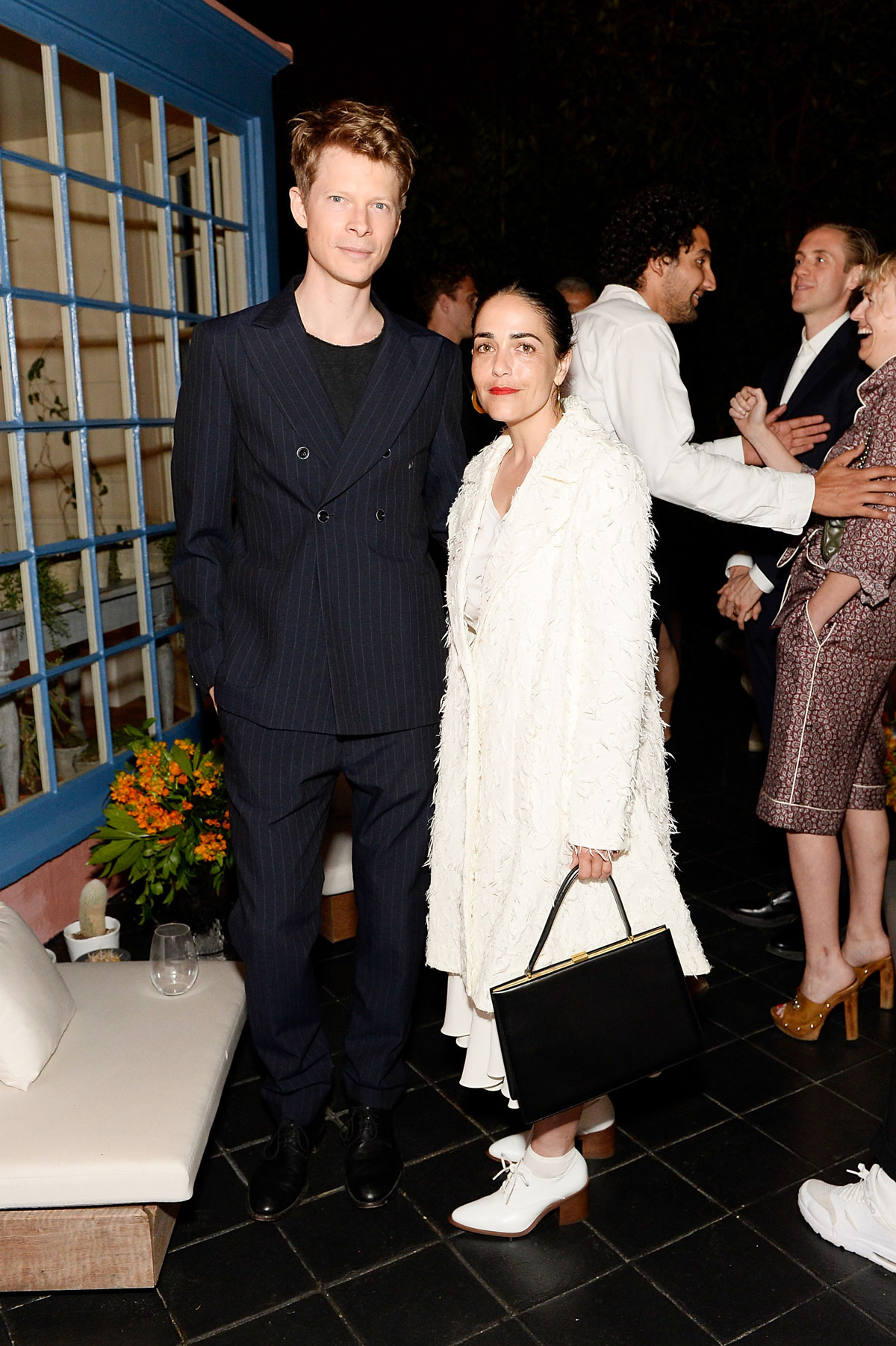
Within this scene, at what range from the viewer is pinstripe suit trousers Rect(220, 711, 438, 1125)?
2293 mm

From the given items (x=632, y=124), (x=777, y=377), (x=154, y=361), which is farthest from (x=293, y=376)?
(x=632, y=124)

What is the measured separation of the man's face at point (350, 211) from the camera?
83.4 inches

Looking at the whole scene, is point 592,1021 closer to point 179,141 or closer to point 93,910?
point 93,910

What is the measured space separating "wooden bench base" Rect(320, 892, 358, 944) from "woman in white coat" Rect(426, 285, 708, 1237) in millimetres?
1244

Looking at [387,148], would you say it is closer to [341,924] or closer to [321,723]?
[321,723]

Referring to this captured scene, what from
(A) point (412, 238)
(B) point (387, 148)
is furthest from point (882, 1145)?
(A) point (412, 238)

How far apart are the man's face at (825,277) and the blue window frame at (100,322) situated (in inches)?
80.3

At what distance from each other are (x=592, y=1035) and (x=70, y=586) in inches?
94.2

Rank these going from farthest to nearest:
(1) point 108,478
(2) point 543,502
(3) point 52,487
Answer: (1) point 108,478 → (3) point 52,487 → (2) point 543,502

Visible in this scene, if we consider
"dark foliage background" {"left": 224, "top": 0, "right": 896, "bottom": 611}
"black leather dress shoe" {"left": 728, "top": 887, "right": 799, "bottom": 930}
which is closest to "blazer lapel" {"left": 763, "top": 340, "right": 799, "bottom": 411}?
"black leather dress shoe" {"left": 728, "top": 887, "right": 799, "bottom": 930}

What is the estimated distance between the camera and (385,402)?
225cm

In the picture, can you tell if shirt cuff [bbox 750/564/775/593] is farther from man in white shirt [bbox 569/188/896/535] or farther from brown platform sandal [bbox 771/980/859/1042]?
brown platform sandal [bbox 771/980/859/1042]

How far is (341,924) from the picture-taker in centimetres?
354

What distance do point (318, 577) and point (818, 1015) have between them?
5.81 ft
